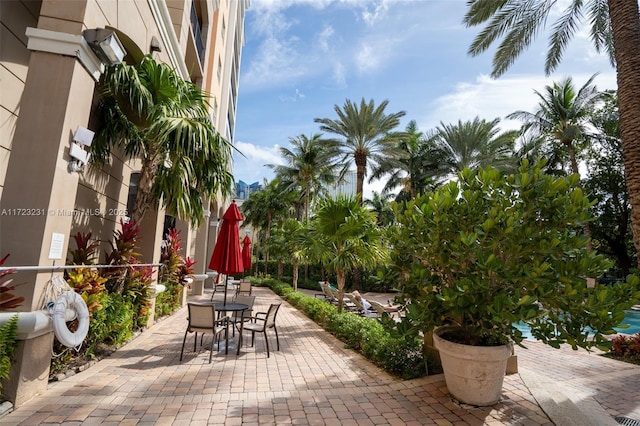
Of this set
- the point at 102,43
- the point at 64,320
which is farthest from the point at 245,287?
the point at 102,43

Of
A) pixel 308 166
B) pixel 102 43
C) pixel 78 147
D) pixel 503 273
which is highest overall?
pixel 308 166

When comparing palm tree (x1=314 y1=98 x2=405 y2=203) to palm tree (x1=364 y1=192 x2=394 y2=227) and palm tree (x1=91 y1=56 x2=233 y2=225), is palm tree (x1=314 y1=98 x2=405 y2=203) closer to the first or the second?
palm tree (x1=91 y1=56 x2=233 y2=225)

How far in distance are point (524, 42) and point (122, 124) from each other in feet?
39.2

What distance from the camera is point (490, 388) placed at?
3.89m

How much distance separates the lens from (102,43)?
4473mm

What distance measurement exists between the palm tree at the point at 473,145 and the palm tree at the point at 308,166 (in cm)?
841

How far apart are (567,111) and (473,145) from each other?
7.03 metres

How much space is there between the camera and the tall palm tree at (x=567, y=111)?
73.5ft

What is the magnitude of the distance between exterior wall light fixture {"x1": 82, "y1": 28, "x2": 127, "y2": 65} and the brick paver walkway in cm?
444

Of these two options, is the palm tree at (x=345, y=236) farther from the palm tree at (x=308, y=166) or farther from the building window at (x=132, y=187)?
the palm tree at (x=308, y=166)

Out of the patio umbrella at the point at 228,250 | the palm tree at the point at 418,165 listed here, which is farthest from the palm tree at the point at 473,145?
the patio umbrella at the point at 228,250

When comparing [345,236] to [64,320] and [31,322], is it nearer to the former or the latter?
[64,320]

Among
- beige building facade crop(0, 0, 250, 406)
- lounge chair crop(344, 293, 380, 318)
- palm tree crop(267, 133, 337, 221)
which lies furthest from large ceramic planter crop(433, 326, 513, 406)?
palm tree crop(267, 133, 337, 221)

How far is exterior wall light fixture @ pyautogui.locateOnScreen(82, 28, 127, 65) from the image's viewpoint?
4465 millimetres
